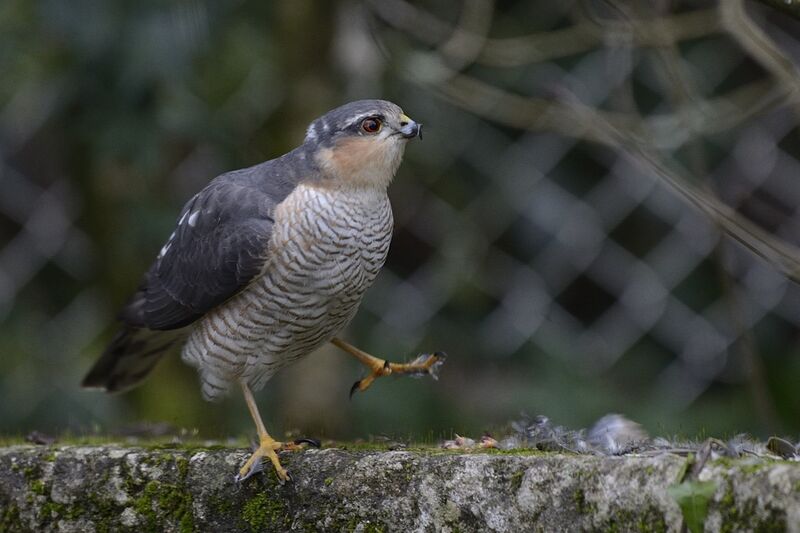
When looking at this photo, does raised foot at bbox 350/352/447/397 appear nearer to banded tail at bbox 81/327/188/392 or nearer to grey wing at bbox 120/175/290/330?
grey wing at bbox 120/175/290/330

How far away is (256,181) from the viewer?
3025mm

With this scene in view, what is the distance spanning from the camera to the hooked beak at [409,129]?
9.79 feet

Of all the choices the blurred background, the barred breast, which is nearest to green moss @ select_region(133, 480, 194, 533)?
the barred breast

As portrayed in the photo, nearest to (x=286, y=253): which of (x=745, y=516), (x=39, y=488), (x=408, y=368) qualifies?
(x=408, y=368)

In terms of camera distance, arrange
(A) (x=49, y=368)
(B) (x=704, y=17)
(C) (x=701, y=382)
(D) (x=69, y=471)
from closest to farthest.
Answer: (D) (x=69, y=471) < (B) (x=704, y=17) < (A) (x=49, y=368) < (C) (x=701, y=382)

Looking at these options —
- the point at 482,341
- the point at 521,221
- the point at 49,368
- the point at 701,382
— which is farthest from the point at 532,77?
the point at 49,368

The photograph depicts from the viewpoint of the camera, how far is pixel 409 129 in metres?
2.99

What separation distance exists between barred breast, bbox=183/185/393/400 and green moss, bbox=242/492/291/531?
0.55 m

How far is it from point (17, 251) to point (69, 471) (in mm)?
3009

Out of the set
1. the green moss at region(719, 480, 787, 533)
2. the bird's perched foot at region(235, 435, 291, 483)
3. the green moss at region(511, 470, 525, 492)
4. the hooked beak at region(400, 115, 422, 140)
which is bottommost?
the bird's perched foot at region(235, 435, 291, 483)

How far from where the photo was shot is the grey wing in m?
2.86

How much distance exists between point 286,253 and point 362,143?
1.28ft

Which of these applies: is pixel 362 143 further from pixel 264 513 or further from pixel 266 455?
pixel 264 513

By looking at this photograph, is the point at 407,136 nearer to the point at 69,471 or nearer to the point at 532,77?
the point at 69,471
